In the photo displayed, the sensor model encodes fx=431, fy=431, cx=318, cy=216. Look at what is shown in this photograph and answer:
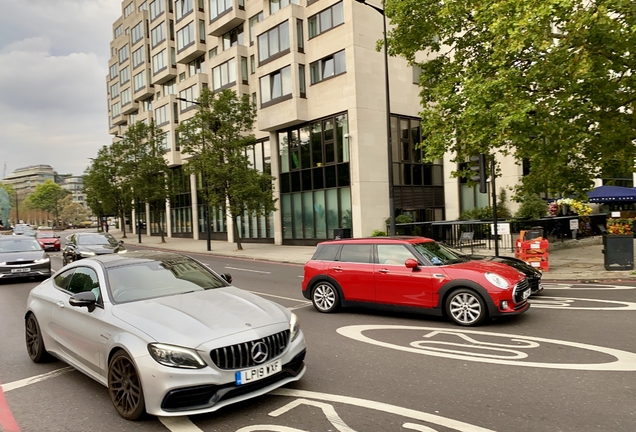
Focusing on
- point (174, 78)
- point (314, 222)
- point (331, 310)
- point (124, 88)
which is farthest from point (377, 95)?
point (124, 88)

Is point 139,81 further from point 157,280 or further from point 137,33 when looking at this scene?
point 157,280

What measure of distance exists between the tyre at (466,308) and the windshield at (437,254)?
0.67 meters

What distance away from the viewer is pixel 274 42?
2792cm

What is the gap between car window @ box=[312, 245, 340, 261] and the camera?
28.9ft

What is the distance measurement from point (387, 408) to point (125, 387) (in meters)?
Answer: 2.44

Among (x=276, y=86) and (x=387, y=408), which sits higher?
(x=276, y=86)

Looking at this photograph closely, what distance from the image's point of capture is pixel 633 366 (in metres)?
4.98

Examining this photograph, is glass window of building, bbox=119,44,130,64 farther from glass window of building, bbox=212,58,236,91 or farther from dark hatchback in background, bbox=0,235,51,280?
dark hatchback in background, bbox=0,235,51,280

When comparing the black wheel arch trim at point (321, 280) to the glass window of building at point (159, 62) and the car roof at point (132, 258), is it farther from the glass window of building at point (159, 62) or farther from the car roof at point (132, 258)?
the glass window of building at point (159, 62)

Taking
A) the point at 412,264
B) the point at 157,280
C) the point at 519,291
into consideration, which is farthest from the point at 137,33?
the point at 519,291

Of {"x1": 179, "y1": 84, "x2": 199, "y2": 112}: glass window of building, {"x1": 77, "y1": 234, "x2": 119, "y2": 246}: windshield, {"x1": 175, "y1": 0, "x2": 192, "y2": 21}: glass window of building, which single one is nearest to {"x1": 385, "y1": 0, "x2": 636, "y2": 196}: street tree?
{"x1": 77, "y1": 234, "x2": 119, "y2": 246}: windshield

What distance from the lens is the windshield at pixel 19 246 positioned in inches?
589

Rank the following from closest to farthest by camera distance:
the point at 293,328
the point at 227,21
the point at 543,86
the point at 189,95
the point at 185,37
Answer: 1. the point at 293,328
2. the point at 543,86
3. the point at 227,21
4. the point at 189,95
5. the point at 185,37

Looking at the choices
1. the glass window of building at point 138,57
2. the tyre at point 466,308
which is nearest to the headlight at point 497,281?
the tyre at point 466,308
